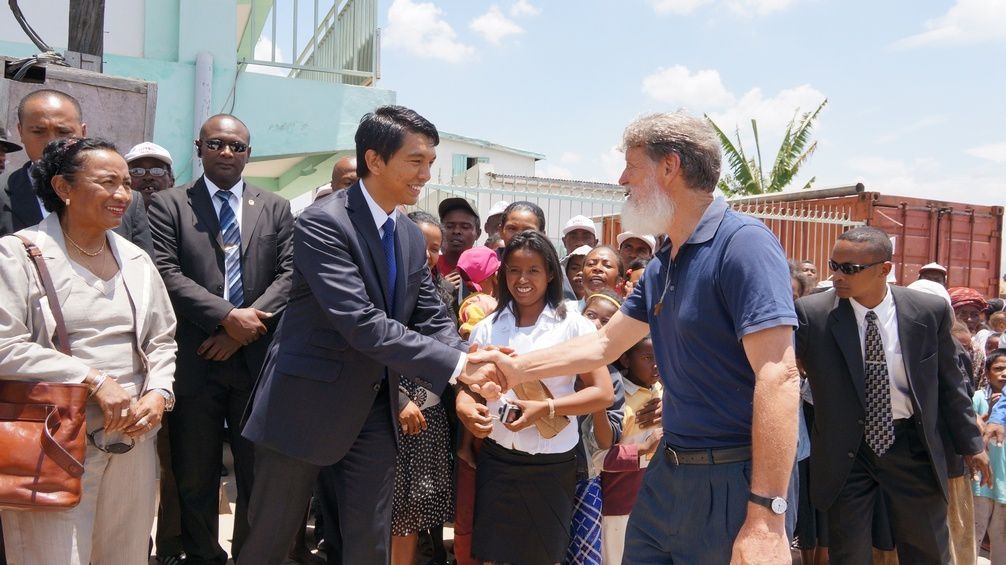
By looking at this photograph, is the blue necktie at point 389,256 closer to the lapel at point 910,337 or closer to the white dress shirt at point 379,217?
the white dress shirt at point 379,217

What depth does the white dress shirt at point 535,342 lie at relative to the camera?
413 centimetres

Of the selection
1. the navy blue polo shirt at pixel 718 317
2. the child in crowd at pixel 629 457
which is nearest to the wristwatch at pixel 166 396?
the navy blue polo shirt at pixel 718 317

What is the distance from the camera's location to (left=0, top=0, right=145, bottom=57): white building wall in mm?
8336

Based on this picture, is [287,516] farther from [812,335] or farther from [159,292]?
[812,335]

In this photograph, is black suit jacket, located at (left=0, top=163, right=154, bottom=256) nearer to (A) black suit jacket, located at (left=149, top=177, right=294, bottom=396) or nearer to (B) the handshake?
(A) black suit jacket, located at (left=149, top=177, right=294, bottom=396)

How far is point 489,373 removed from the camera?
12.1ft

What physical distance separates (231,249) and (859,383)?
330cm

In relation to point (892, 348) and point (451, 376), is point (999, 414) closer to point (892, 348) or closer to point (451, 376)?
point (892, 348)

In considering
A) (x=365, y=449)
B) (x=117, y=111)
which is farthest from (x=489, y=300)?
(x=117, y=111)

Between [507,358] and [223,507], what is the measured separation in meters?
3.08

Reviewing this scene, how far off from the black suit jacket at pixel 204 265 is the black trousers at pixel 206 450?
0.09 meters

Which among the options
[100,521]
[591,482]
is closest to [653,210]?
[591,482]

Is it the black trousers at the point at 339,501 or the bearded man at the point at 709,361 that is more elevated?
the bearded man at the point at 709,361

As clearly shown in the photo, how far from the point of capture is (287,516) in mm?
3453
